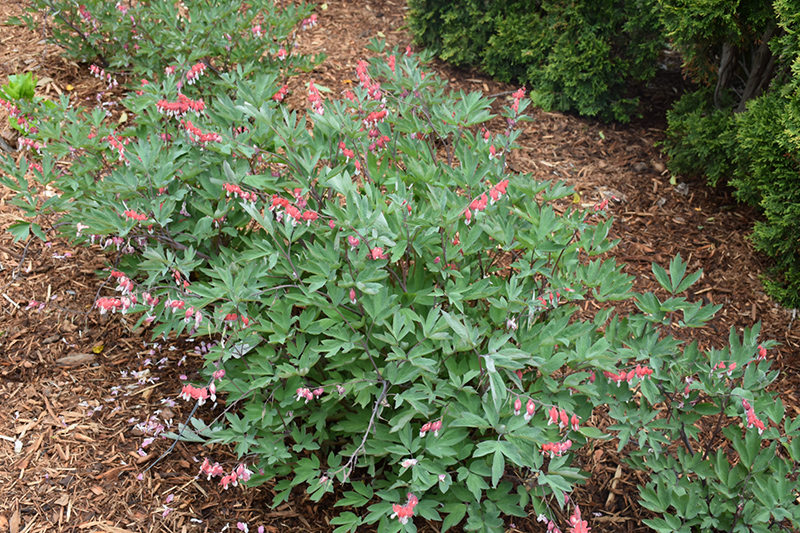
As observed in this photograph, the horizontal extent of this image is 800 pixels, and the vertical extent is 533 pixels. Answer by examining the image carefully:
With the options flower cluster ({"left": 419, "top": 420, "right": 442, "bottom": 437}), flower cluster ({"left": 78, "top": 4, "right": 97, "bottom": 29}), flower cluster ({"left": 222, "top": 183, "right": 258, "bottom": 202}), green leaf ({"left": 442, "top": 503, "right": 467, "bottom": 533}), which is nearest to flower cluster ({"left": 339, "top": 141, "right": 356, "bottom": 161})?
flower cluster ({"left": 222, "top": 183, "right": 258, "bottom": 202})

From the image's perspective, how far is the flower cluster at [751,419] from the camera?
208 centimetres

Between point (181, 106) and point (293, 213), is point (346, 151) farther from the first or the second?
point (181, 106)

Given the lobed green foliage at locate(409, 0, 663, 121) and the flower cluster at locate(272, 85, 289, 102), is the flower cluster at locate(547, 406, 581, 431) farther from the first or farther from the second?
the lobed green foliage at locate(409, 0, 663, 121)

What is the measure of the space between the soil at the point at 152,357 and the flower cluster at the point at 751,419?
0.83 meters

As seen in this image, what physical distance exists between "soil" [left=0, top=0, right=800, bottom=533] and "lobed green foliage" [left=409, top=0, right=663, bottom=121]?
10.4 inches

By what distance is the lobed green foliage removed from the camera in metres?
4.72

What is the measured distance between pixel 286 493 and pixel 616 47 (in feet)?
14.6

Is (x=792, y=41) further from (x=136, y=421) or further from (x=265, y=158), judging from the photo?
(x=136, y=421)

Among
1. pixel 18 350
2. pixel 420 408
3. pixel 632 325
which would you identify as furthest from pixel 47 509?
pixel 632 325

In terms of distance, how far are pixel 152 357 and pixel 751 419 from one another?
2.75 meters

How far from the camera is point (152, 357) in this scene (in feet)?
10.4

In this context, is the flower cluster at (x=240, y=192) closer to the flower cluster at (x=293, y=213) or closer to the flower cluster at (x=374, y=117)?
the flower cluster at (x=293, y=213)

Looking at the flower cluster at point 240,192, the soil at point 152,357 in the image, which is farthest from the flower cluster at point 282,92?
the soil at point 152,357

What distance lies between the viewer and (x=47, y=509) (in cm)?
256
